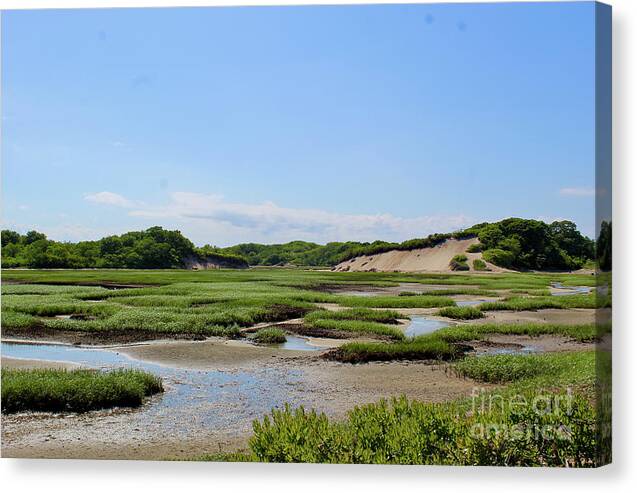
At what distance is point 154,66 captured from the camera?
5.47 metres

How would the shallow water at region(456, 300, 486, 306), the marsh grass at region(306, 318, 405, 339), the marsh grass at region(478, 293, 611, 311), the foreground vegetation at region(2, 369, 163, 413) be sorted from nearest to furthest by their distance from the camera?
the marsh grass at region(478, 293, 611, 311)
the foreground vegetation at region(2, 369, 163, 413)
the marsh grass at region(306, 318, 405, 339)
the shallow water at region(456, 300, 486, 306)

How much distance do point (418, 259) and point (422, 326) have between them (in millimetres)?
585

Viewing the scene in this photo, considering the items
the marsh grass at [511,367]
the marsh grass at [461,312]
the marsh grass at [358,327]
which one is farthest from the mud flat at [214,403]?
the marsh grass at [461,312]

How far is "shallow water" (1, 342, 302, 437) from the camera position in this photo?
5.08 m

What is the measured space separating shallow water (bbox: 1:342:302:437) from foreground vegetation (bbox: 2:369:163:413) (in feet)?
0.30

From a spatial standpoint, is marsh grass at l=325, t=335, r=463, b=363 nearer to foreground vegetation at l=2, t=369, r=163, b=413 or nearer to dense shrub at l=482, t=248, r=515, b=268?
dense shrub at l=482, t=248, r=515, b=268

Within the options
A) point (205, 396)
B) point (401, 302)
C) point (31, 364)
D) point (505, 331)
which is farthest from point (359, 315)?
point (31, 364)

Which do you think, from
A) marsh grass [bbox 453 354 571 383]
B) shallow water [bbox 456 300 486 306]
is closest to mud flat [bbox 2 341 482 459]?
marsh grass [bbox 453 354 571 383]

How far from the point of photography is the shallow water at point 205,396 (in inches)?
200

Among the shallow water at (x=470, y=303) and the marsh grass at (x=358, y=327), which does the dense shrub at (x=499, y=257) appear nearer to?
the shallow water at (x=470, y=303)

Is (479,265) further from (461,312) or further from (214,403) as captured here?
(214,403)

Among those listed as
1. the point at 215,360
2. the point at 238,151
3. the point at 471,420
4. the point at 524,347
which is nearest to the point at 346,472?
the point at 471,420

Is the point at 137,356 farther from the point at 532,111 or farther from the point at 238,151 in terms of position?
the point at 532,111

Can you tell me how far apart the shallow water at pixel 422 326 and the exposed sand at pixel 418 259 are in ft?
1.44
